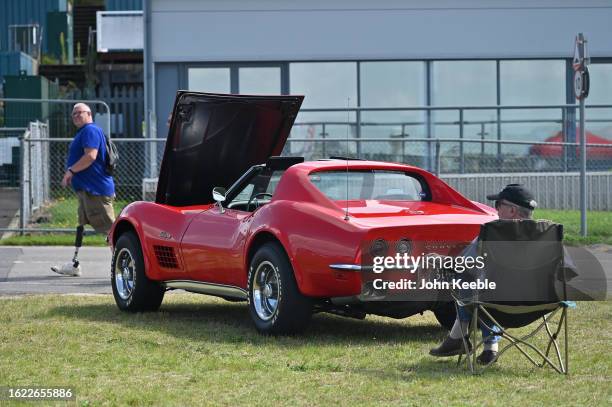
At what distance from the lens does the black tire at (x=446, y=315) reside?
30.3 ft

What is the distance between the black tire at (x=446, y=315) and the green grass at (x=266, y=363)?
3.7 inches

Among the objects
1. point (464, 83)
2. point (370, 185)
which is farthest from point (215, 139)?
point (464, 83)

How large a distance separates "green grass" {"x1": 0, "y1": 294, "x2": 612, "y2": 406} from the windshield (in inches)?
40.1

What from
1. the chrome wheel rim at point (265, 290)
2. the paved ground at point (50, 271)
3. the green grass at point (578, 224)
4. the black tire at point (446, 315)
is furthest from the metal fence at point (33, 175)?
the black tire at point (446, 315)

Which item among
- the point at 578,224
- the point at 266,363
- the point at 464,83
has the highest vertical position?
the point at 464,83

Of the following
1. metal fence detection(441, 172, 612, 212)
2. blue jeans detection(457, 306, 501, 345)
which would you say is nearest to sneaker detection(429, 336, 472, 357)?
blue jeans detection(457, 306, 501, 345)

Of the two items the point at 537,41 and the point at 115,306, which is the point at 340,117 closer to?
the point at 537,41

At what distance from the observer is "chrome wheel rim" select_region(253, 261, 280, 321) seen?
8820 mm

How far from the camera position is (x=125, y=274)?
10.8m

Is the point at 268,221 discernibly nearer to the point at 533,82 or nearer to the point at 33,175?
the point at 33,175

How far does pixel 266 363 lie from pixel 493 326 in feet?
4.65

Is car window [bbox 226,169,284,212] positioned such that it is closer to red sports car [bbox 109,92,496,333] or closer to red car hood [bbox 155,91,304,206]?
red sports car [bbox 109,92,496,333]

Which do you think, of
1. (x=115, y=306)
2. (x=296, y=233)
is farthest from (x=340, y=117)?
(x=296, y=233)

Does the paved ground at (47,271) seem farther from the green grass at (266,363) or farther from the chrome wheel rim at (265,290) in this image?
the chrome wheel rim at (265,290)
